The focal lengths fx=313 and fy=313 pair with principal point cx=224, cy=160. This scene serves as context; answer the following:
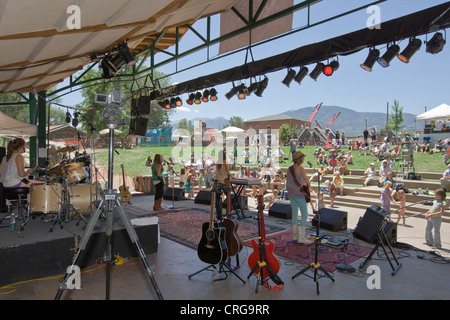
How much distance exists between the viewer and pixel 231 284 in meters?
3.95

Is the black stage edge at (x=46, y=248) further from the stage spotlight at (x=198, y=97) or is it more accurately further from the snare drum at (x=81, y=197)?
the stage spotlight at (x=198, y=97)

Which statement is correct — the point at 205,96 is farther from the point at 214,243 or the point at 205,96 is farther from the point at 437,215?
the point at 437,215

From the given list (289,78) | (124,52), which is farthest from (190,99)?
(289,78)

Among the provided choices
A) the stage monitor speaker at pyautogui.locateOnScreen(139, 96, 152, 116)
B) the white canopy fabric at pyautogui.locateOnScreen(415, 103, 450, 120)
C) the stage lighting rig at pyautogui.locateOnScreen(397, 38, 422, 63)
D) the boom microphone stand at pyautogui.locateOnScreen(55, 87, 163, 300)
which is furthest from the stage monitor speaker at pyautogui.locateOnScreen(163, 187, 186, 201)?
the white canopy fabric at pyautogui.locateOnScreen(415, 103, 450, 120)

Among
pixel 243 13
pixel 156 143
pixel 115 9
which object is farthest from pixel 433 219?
pixel 156 143

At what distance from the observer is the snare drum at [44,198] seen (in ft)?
16.5

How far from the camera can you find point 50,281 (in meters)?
3.98

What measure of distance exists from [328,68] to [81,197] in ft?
17.0

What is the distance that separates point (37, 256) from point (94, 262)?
2.61 ft

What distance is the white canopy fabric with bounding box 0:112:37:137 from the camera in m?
9.35

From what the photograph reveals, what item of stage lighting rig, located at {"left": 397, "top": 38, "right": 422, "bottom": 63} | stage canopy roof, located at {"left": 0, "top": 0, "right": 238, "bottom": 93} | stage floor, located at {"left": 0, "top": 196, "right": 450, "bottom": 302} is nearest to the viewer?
stage canopy roof, located at {"left": 0, "top": 0, "right": 238, "bottom": 93}

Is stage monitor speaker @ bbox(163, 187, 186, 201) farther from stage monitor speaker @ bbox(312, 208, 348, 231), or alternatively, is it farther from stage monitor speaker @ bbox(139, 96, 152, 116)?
stage monitor speaker @ bbox(312, 208, 348, 231)

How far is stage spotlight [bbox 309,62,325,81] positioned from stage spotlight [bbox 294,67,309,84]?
14 centimetres
